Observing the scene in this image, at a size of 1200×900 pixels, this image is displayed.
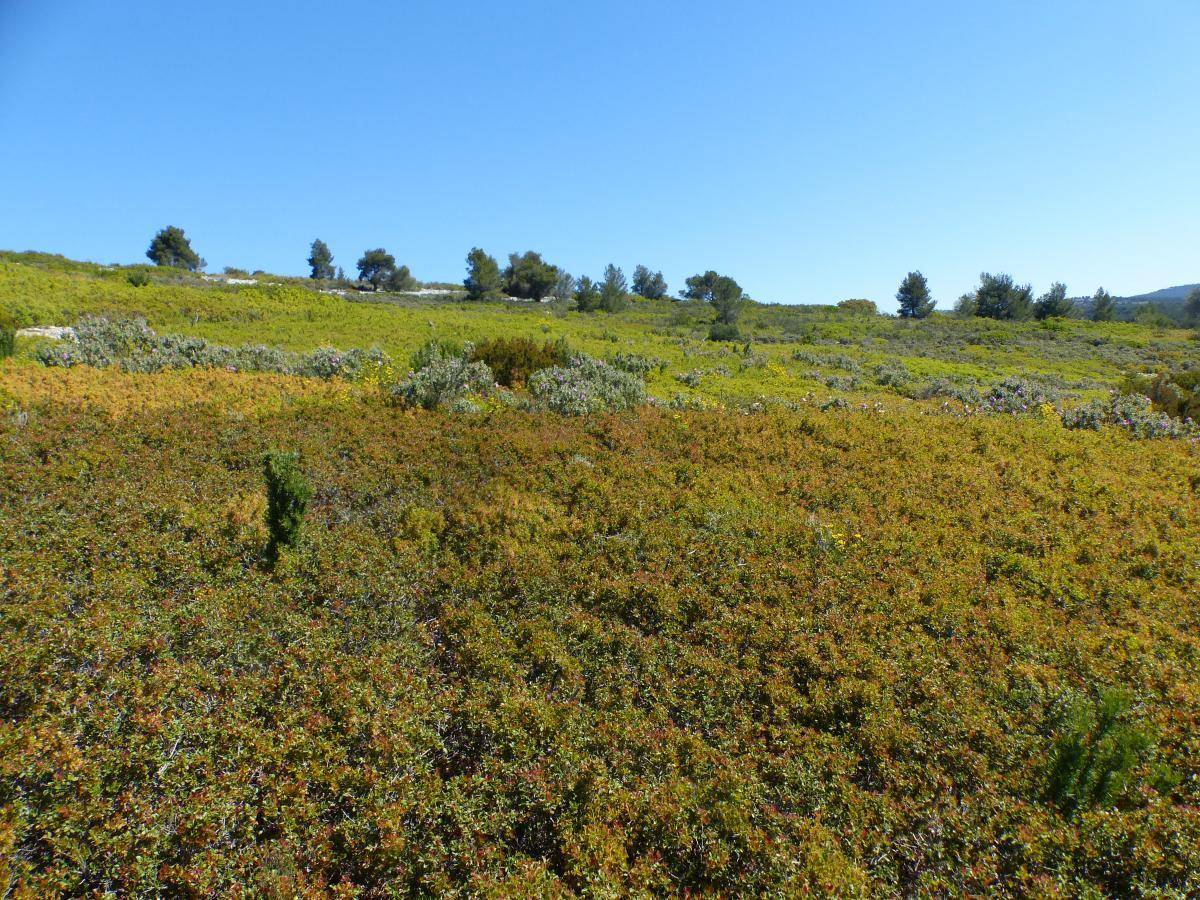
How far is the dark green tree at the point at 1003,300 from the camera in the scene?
1644 inches

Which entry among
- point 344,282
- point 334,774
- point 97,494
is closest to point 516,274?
point 344,282

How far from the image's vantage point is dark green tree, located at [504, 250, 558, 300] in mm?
51688

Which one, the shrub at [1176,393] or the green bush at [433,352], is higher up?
the green bush at [433,352]

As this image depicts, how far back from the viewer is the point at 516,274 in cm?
5169

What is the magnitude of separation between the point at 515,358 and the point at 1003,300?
42.9m

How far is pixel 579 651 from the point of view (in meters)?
4.94

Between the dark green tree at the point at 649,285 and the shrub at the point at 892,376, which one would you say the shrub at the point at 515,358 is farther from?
the dark green tree at the point at 649,285

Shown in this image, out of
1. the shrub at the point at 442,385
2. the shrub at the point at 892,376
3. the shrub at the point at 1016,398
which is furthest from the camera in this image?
the shrub at the point at 892,376

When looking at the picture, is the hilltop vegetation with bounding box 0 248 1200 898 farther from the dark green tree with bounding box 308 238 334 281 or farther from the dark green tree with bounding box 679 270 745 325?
the dark green tree with bounding box 308 238 334 281

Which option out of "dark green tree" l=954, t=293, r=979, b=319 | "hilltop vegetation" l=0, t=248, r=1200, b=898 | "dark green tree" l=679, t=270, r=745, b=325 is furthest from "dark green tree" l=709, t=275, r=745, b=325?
"hilltop vegetation" l=0, t=248, r=1200, b=898

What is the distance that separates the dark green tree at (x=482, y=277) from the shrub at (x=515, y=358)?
34376 mm

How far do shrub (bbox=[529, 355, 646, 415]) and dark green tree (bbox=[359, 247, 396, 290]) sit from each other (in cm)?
4776

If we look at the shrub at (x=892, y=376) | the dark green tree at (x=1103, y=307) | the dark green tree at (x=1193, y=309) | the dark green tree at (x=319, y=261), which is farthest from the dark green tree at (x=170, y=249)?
the dark green tree at (x=1193, y=309)

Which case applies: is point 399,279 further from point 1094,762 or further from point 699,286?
point 1094,762
